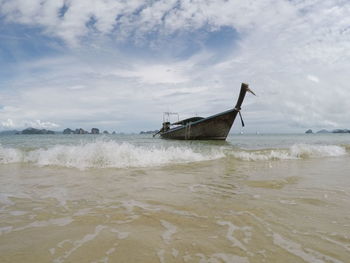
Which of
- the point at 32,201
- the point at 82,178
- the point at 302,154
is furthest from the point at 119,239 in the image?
the point at 302,154

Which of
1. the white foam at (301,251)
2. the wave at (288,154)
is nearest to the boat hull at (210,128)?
the wave at (288,154)

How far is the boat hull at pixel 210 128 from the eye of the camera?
24.6 m

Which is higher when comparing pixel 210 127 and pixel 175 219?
pixel 210 127

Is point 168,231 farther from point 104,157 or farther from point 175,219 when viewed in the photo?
point 104,157

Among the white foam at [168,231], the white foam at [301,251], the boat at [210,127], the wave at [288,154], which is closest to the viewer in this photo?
the white foam at [301,251]

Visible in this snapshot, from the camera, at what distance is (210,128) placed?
2534cm

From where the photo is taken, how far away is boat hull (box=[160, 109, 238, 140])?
2456 centimetres

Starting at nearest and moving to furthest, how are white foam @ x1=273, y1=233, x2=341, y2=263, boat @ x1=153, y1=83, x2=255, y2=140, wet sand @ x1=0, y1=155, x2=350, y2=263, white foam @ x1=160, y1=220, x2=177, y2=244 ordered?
white foam @ x1=273, y1=233, x2=341, y2=263 < wet sand @ x1=0, y1=155, x2=350, y2=263 < white foam @ x1=160, y1=220, x2=177, y2=244 < boat @ x1=153, y1=83, x2=255, y2=140

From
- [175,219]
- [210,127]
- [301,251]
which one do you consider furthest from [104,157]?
[210,127]

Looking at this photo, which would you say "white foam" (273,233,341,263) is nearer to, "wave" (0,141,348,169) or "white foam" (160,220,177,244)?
"white foam" (160,220,177,244)

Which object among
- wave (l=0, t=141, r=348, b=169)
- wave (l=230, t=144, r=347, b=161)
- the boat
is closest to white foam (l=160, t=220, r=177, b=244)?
wave (l=0, t=141, r=348, b=169)

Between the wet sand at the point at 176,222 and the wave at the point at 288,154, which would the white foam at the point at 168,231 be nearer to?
the wet sand at the point at 176,222

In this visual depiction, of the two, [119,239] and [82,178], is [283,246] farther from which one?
[82,178]

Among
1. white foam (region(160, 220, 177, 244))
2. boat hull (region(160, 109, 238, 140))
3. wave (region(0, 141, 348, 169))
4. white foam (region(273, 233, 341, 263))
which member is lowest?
white foam (region(160, 220, 177, 244))
